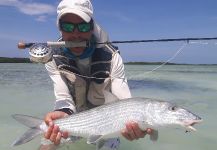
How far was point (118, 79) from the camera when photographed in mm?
4719

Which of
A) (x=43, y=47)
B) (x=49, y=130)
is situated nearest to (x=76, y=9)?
(x=43, y=47)

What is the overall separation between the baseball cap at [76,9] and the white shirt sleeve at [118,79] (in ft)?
2.28

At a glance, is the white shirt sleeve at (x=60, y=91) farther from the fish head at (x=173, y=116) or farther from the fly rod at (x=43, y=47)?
the fish head at (x=173, y=116)

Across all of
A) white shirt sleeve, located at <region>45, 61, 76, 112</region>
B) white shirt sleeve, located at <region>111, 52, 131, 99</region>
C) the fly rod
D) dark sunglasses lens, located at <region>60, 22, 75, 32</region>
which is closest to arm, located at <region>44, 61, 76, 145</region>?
white shirt sleeve, located at <region>45, 61, 76, 112</region>

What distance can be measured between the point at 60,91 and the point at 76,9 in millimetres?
1037

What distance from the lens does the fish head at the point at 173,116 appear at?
Result: 3311 mm

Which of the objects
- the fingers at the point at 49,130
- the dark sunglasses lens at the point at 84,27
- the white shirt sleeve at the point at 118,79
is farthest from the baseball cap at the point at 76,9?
the fingers at the point at 49,130

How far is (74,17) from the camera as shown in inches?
169

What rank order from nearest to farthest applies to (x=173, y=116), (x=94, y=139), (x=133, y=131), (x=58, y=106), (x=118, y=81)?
(x=173, y=116), (x=133, y=131), (x=94, y=139), (x=58, y=106), (x=118, y=81)

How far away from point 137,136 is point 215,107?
6.18m

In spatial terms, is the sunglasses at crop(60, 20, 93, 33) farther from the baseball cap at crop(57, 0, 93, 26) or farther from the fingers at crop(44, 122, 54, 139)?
the fingers at crop(44, 122, 54, 139)

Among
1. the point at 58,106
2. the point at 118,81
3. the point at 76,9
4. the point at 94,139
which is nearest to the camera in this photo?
the point at 94,139

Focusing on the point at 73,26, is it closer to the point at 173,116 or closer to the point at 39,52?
the point at 39,52

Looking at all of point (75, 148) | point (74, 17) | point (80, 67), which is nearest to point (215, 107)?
point (75, 148)
